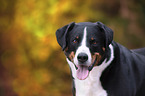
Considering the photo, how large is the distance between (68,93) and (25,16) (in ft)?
10.5

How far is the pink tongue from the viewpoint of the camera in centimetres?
433

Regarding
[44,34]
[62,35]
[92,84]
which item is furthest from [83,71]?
[44,34]

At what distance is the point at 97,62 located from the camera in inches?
173

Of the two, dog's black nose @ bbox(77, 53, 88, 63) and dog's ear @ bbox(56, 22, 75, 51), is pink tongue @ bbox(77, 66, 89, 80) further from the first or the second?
dog's ear @ bbox(56, 22, 75, 51)

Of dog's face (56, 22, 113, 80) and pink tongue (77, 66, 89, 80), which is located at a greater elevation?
dog's face (56, 22, 113, 80)

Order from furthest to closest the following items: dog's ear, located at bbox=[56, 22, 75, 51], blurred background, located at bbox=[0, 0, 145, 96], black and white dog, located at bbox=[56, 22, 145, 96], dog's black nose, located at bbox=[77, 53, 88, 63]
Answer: blurred background, located at bbox=[0, 0, 145, 96] → dog's ear, located at bbox=[56, 22, 75, 51] → black and white dog, located at bbox=[56, 22, 145, 96] → dog's black nose, located at bbox=[77, 53, 88, 63]

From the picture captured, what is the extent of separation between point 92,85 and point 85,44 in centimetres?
69

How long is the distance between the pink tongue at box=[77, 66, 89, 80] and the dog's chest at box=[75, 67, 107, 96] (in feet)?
0.76

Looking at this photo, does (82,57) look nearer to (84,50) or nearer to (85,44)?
(84,50)

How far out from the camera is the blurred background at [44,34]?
10.5 meters

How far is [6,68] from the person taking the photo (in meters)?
11.6

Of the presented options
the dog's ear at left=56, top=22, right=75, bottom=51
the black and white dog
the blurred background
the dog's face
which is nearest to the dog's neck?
the black and white dog

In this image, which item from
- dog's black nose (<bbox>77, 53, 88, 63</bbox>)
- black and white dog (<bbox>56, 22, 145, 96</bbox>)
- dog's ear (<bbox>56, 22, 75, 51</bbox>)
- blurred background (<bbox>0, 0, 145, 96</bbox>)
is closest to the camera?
dog's black nose (<bbox>77, 53, 88, 63</bbox>)

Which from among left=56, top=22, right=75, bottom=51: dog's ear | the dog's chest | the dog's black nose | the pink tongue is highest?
left=56, top=22, right=75, bottom=51: dog's ear
